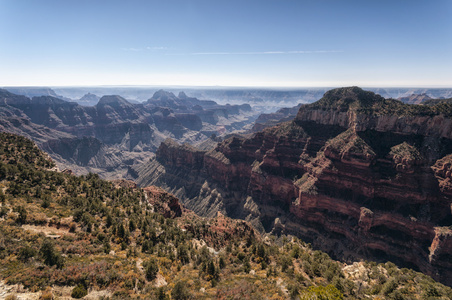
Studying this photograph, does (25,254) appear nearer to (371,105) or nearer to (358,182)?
(358,182)

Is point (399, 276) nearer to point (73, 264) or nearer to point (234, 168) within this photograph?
point (73, 264)

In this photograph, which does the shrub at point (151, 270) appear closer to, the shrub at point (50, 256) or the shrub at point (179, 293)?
the shrub at point (179, 293)

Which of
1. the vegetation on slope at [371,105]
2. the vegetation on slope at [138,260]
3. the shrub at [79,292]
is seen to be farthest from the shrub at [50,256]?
the vegetation on slope at [371,105]

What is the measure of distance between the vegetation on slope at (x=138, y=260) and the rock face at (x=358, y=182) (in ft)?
146

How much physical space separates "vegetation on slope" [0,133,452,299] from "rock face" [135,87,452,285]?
44510mm

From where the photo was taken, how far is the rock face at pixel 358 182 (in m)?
68.5

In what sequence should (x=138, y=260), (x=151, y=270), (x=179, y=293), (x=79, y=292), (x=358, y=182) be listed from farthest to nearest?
(x=358, y=182)
(x=138, y=260)
(x=151, y=270)
(x=179, y=293)
(x=79, y=292)

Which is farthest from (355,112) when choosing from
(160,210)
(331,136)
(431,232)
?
(160,210)

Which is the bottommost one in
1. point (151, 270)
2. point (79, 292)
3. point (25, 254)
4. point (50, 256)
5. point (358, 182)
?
point (358, 182)

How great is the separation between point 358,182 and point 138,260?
8247 cm

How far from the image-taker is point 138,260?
90.9 feet

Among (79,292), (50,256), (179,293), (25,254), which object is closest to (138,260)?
(179,293)

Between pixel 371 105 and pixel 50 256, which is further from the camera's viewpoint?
pixel 371 105

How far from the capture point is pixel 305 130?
113000 millimetres
